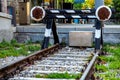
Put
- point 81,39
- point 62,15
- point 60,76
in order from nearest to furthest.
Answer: point 60,76 < point 62,15 < point 81,39

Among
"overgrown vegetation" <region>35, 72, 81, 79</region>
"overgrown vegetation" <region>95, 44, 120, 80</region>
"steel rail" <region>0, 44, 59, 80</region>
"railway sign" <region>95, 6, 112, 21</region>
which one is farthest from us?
"railway sign" <region>95, 6, 112, 21</region>

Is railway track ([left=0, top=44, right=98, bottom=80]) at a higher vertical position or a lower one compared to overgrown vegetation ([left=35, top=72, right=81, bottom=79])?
lower

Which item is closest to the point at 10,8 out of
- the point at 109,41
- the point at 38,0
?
the point at 109,41

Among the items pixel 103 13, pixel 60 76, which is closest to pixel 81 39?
pixel 103 13

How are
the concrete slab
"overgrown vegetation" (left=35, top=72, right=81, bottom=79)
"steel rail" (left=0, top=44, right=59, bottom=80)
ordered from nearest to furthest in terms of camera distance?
"overgrown vegetation" (left=35, top=72, right=81, bottom=79) < "steel rail" (left=0, top=44, right=59, bottom=80) < the concrete slab

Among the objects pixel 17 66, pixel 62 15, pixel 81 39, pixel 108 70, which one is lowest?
pixel 81 39

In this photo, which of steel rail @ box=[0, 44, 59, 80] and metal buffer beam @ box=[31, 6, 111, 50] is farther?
metal buffer beam @ box=[31, 6, 111, 50]

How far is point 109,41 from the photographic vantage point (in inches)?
540

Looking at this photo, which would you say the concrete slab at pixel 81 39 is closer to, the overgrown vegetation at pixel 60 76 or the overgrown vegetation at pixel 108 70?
the overgrown vegetation at pixel 108 70

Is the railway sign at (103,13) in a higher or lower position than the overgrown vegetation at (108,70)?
higher

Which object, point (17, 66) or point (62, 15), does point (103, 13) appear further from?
point (17, 66)

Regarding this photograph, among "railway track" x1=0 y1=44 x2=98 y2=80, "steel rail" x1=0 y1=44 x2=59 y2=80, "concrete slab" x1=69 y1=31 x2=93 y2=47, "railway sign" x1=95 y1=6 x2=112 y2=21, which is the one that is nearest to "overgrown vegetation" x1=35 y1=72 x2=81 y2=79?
"railway track" x1=0 y1=44 x2=98 y2=80

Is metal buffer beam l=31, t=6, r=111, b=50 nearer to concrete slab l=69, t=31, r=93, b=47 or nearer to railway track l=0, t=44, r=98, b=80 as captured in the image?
concrete slab l=69, t=31, r=93, b=47

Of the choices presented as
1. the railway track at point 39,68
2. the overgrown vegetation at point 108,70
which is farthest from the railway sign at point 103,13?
the railway track at point 39,68
